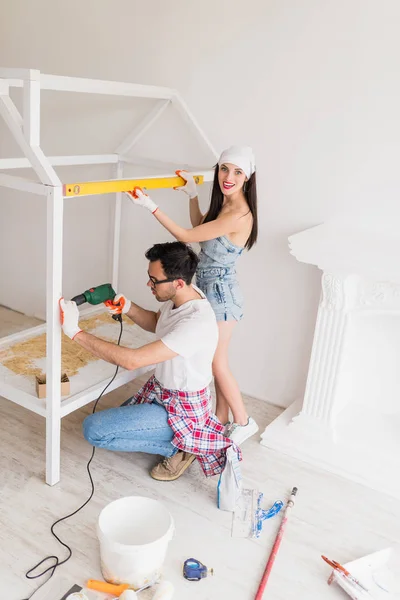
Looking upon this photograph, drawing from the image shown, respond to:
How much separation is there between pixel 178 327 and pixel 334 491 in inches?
41.6

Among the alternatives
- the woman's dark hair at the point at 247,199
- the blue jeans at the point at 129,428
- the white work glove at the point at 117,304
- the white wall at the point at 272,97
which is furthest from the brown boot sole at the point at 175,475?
the woman's dark hair at the point at 247,199

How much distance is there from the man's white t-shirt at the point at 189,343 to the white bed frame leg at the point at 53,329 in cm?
43

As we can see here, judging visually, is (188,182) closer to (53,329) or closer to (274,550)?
(53,329)

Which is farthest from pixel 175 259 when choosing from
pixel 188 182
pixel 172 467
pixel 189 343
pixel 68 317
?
pixel 172 467

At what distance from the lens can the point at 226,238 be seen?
2768 mm

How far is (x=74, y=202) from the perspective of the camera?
3.94m

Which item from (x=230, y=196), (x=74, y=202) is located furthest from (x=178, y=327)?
(x=74, y=202)

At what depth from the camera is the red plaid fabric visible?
2.58 meters

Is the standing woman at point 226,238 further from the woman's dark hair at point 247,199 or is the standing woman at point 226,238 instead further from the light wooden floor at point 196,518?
the light wooden floor at point 196,518

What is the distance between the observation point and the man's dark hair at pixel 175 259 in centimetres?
245

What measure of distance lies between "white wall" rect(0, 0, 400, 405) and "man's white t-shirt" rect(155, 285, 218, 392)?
0.82 m

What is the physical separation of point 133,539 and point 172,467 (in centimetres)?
52

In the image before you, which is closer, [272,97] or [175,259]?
[175,259]

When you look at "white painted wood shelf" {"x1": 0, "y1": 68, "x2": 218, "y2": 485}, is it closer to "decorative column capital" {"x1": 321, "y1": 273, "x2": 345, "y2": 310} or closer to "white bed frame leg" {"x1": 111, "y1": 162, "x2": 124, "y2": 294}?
"white bed frame leg" {"x1": 111, "y1": 162, "x2": 124, "y2": 294}
